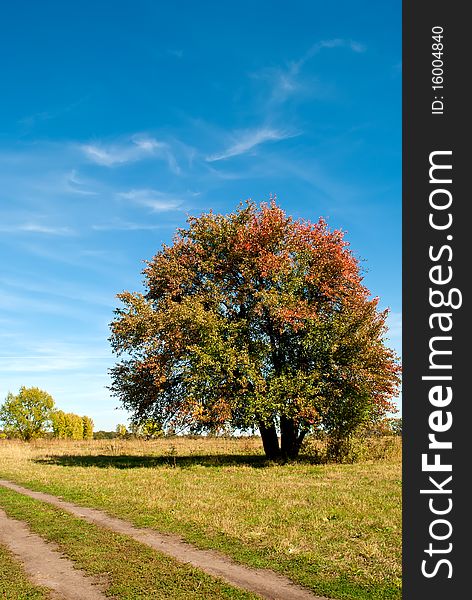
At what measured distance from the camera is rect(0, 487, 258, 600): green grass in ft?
28.6

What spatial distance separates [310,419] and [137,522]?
16.0 meters

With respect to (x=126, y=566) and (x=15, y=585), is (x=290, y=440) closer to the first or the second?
(x=126, y=566)

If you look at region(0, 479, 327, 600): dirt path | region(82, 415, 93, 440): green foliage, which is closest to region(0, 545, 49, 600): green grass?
region(0, 479, 327, 600): dirt path

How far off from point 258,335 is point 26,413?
2412 inches

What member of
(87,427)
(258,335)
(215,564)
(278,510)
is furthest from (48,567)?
(87,427)

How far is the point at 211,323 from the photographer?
91.3 ft

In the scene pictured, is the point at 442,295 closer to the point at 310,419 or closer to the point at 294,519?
the point at 294,519

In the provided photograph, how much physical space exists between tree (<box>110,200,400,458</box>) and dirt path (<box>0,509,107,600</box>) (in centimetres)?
1457

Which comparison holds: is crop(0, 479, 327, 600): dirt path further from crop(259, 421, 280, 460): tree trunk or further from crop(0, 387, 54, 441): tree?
crop(0, 387, 54, 441): tree

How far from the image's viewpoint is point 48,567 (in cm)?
1039

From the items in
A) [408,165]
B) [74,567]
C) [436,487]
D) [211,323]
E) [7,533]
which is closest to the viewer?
[436,487]

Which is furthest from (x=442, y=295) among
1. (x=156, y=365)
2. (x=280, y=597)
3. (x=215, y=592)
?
(x=156, y=365)

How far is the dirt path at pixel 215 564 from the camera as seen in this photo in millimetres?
8781

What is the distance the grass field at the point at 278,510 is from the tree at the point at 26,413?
183 feet
